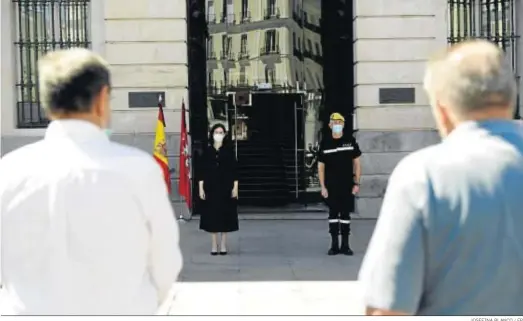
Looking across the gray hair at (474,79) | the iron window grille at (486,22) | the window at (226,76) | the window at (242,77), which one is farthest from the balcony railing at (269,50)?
the gray hair at (474,79)

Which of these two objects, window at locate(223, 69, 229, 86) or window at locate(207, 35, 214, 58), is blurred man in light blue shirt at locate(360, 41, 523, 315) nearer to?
window at locate(207, 35, 214, 58)

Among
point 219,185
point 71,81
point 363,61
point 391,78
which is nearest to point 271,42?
point 363,61

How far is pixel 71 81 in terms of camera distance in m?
3.10

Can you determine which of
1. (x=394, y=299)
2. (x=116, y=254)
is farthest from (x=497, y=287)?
(x=116, y=254)

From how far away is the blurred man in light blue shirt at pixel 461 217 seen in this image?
256 centimetres

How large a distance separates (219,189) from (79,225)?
8162 mm

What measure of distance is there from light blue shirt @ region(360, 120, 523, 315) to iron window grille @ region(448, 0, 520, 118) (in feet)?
43.0

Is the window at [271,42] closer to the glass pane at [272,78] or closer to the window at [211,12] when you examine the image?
the glass pane at [272,78]

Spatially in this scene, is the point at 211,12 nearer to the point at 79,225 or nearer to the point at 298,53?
the point at 298,53

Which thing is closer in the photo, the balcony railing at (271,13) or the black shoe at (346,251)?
the black shoe at (346,251)

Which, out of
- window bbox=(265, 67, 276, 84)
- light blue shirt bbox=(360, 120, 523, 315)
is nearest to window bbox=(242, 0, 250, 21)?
window bbox=(265, 67, 276, 84)

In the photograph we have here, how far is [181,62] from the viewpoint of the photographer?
1474cm

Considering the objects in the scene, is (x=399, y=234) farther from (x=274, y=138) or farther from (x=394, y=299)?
(x=274, y=138)

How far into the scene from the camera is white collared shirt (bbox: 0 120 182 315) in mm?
2998
